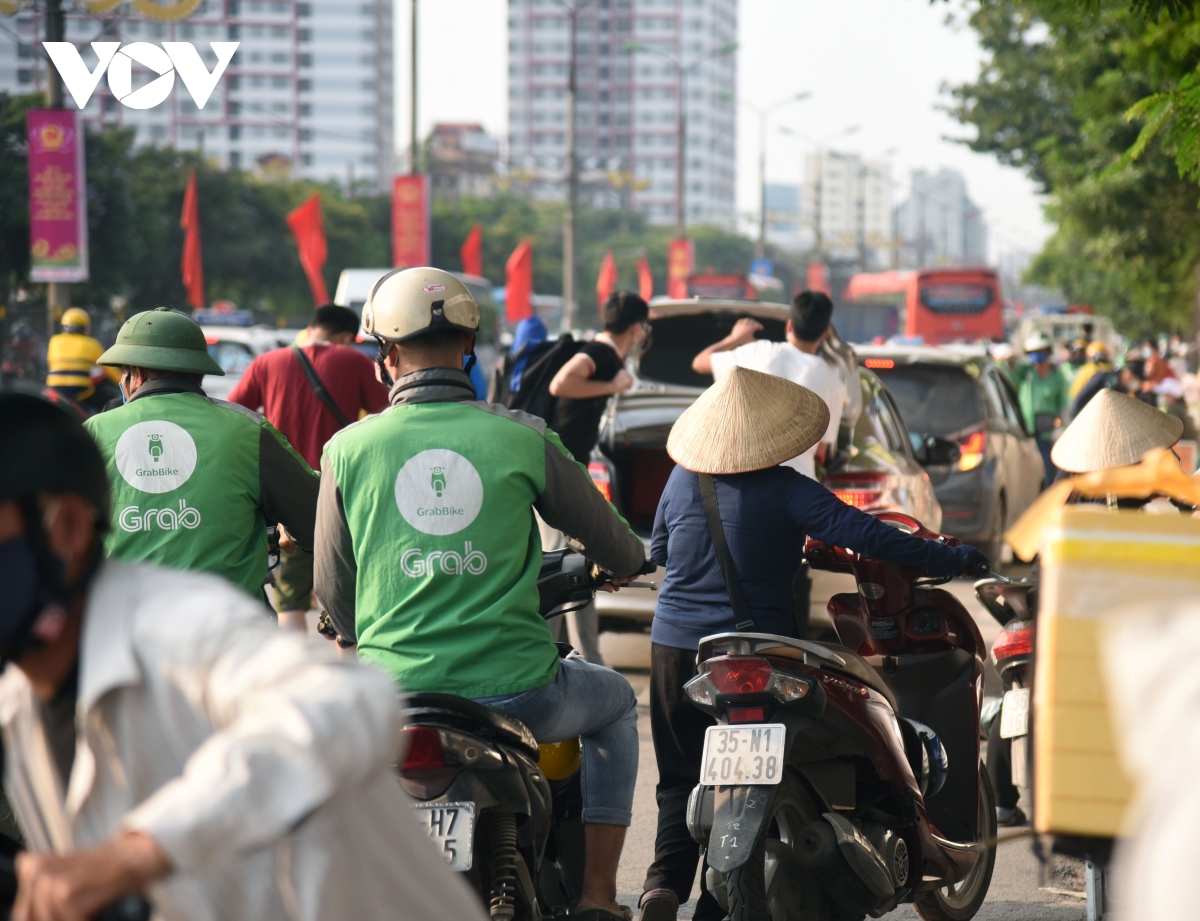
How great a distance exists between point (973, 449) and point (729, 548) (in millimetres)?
7599

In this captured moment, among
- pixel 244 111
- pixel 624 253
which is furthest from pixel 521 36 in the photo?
pixel 624 253

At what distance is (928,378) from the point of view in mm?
11875

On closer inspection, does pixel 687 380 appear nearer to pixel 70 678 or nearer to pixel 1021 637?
pixel 1021 637

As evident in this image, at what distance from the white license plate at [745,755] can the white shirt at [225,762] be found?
1.79m

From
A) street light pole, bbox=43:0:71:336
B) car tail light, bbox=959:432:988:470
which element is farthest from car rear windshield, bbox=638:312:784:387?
street light pole, bbox=43:0:71:336

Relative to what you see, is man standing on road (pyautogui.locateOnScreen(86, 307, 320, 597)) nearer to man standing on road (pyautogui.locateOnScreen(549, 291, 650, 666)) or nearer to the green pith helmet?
the green pith helmet

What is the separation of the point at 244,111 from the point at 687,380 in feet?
472

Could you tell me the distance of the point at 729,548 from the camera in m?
4.18

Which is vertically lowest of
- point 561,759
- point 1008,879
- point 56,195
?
point 1008,879

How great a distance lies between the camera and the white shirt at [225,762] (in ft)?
5.47

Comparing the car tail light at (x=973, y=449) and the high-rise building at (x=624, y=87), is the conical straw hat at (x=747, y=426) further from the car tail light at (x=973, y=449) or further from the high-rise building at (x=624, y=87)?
the high-rise building at (x=624, y=87)

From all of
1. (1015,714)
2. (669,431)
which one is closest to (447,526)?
(1015,714)

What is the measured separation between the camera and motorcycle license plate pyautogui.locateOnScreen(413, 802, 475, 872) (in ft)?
10.3

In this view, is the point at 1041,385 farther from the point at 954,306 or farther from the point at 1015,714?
the point at 954,306
